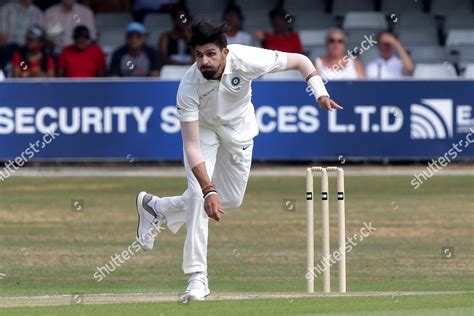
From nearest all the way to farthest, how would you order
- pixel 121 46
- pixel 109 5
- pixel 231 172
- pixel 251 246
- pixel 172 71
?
pixel 231 172 → pixel 251 246 → pixel 172 71 → pixel 121 46 → pixel 109 5

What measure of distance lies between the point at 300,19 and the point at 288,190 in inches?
197

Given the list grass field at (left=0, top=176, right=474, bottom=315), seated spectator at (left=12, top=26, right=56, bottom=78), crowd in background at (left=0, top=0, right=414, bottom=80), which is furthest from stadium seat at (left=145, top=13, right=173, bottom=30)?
grass field at (left=0, top=176, right=474, bottom=315)

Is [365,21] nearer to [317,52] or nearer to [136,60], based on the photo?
[317,52]

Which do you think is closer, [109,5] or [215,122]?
[215,122]

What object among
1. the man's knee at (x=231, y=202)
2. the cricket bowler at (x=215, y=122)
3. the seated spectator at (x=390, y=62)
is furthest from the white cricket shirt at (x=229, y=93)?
the seated spectator at (x=390, y=62)

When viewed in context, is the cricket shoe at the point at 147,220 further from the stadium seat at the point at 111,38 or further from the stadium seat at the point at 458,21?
the stadium seat at the point at 458,21

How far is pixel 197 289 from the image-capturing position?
30.7 ft

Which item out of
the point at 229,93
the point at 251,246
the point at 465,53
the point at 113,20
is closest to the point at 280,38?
the point at 465,53

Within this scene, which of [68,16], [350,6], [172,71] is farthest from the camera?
[350,6]

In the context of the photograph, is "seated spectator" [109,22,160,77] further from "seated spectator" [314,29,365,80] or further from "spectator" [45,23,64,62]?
"seated spectator" [314,29,365,80]

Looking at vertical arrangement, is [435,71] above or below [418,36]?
below

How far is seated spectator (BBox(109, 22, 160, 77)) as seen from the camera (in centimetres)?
2044

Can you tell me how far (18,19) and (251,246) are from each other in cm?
886

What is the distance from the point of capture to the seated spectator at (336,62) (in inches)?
771
